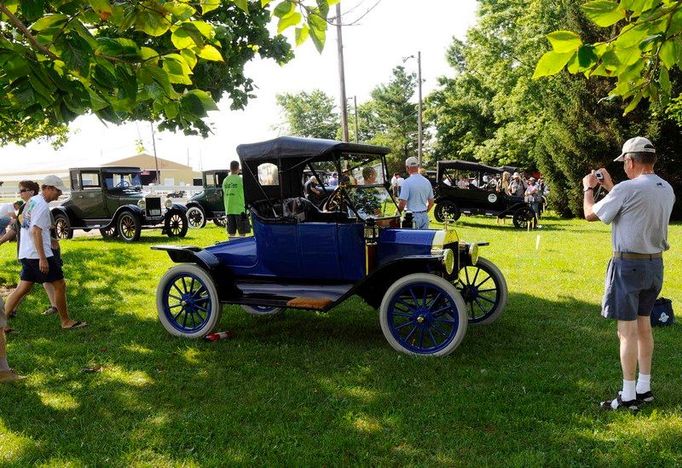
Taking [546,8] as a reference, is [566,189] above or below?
below

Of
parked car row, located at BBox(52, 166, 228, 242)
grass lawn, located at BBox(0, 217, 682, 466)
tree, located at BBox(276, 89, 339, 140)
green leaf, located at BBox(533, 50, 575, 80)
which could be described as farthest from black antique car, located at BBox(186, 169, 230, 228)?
tree, located at BBox(276, 89, 339, 140)

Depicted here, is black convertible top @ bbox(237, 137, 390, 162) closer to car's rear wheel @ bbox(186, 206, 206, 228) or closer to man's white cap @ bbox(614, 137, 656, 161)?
man's white cap @ bbox(614, 137, 656, 161)

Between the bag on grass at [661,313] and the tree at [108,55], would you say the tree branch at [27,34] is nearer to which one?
the tree at [108,55]

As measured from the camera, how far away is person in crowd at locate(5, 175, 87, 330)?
20.5ft

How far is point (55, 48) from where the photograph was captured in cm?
299

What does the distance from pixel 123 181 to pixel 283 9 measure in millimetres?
14326

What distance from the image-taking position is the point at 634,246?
3.99 meters

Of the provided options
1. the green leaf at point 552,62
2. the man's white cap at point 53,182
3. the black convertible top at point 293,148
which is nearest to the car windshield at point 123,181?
the man's white cap at point 53,182

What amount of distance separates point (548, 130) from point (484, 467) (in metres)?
22.9

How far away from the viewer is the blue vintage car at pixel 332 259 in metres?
5.43

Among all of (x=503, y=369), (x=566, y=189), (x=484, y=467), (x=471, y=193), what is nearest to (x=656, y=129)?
(x=566, y=189)

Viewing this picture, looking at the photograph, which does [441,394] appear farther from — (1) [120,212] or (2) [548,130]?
(2) [548,130]

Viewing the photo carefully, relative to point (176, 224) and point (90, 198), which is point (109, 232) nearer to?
point (90, 198)

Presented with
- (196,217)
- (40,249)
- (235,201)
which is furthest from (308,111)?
(40,249)
